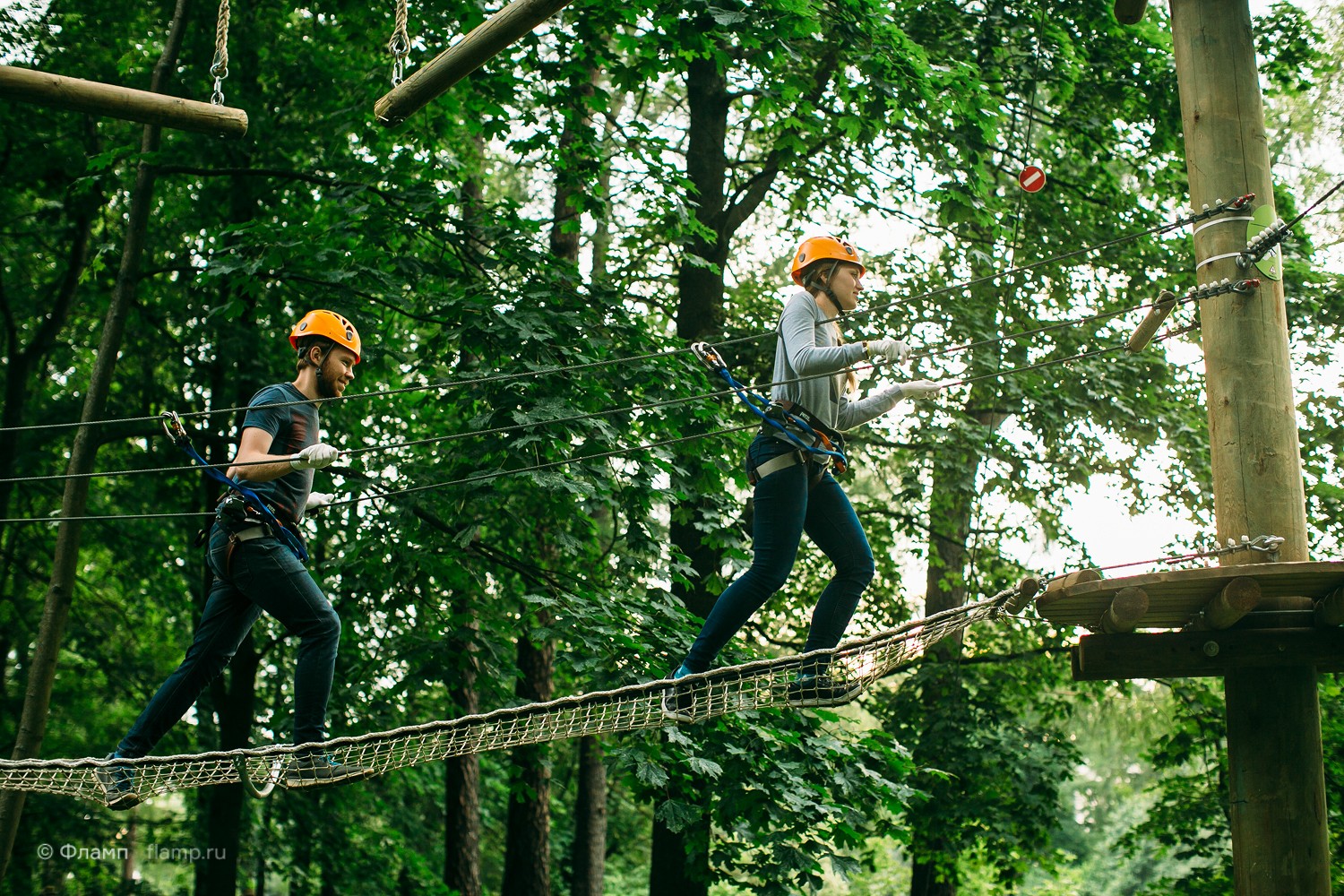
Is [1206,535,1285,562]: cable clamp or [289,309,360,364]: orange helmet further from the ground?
[289,309,360,364]: orange helmet

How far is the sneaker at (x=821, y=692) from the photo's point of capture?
175 inches

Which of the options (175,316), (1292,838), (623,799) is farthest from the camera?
(623,799)

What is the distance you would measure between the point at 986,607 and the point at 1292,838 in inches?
49.4

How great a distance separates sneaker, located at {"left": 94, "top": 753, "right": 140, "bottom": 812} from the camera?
466 centimetres

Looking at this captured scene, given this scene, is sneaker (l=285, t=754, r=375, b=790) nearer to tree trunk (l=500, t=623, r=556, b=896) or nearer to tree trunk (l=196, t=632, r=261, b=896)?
tree trunk (l=196, t=632, r=261, b=896)

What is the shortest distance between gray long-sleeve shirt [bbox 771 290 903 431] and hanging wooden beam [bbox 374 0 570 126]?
1318 millimetres

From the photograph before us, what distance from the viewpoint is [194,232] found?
10.4 metres

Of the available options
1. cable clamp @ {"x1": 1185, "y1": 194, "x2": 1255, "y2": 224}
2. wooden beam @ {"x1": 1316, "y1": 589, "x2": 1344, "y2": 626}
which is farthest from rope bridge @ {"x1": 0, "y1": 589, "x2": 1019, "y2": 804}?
cable clamp @ {"x1": 1185, "y1": 194, "x2": 1255, "y2": 224}

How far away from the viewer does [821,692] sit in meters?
4.48

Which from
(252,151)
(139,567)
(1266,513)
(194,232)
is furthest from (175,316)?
(1266,513)

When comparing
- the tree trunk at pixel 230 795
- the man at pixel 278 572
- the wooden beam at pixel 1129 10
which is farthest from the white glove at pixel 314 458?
the tree trunk at pixel 230 795

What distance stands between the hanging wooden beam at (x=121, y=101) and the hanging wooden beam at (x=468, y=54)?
71cm

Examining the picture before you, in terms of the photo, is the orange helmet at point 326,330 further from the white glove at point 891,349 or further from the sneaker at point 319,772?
the white glove at point 891,349

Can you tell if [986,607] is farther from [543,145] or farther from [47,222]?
[47,222]
